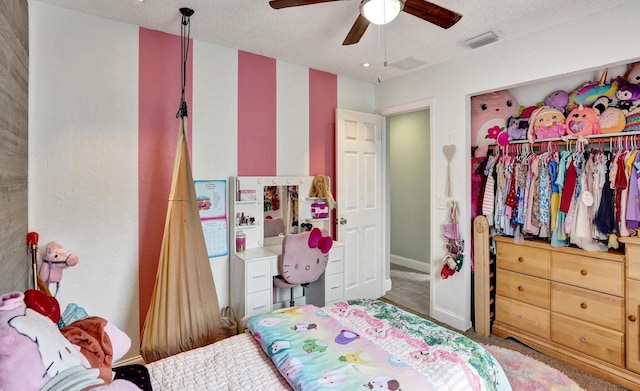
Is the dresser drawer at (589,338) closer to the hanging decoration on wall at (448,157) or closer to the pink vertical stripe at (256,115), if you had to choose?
the hanging decoration on wall at (448,157)

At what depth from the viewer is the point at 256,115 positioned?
3115 millimetres

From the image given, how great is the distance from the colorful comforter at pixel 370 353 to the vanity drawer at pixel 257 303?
2.49ft

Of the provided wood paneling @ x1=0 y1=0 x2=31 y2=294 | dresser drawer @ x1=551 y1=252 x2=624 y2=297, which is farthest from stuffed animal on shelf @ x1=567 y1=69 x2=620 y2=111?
wood paneling @ x1=0 y1=0 x2=31 y2=294

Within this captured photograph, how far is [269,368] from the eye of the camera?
1.59 metres

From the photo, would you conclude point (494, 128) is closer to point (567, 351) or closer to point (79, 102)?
point (567, 351)

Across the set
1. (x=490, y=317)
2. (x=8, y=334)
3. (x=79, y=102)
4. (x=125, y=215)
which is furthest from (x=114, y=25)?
(x=490, y=317)

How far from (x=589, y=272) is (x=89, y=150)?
3.73 metres

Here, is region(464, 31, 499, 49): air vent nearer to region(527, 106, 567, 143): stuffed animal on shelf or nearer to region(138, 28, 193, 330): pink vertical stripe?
region(527, 106, 567, 143): stuffed animal on shelf

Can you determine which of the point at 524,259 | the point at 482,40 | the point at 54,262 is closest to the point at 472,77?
the point at 482,40

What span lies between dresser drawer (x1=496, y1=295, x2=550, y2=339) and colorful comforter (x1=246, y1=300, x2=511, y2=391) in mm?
1336

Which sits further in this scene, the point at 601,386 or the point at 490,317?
the point at 490,317

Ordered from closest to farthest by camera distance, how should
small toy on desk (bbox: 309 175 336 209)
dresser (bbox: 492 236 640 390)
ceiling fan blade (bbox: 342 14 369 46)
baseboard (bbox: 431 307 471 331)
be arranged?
ceiling fan blade (bbox: 342 14 369 46) < dresser (bbox: 492 236 640 390) < baseboard (bbox: 431 307 471 331) < small toy on desk (bbox: 309 175 336 209)

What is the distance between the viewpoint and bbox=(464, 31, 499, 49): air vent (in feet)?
8.63

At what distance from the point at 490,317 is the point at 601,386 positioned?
2.83ft
